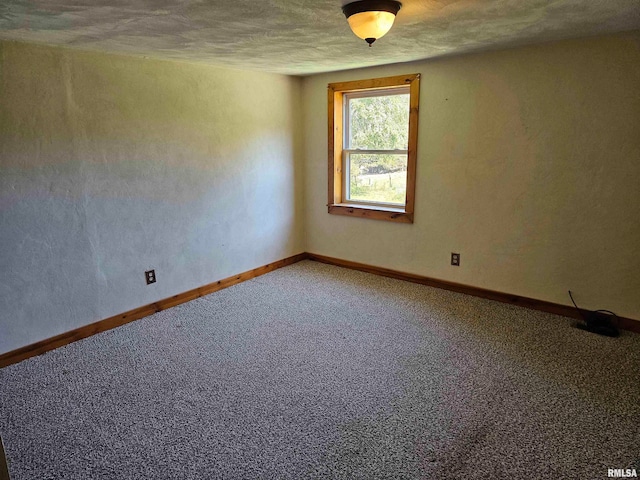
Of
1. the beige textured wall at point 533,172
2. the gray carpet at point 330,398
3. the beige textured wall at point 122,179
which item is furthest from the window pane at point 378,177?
the gray carpet at point 330,398

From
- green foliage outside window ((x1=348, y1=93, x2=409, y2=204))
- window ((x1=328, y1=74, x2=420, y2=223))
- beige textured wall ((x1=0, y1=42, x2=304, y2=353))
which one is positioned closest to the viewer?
beige textured wall ((x1=0, y1=42, x2=304, y2=353))

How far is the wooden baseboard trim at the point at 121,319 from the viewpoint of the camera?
274cm

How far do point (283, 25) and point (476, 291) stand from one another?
9.03 ft

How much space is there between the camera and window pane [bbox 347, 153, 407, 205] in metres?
4.15

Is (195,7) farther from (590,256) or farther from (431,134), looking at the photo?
(590,256)

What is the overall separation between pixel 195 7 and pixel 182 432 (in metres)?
2.06

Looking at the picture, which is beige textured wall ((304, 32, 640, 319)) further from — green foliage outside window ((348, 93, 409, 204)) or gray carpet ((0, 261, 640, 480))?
gray carpet ((0, 261, 640, 480))

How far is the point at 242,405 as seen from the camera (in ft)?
7.34

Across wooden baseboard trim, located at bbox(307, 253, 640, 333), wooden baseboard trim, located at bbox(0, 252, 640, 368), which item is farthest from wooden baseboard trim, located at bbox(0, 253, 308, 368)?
wooden baseboard trim, located at bbox(307, 253, 640, 333)

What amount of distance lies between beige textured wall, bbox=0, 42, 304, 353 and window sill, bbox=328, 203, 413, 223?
73 cm

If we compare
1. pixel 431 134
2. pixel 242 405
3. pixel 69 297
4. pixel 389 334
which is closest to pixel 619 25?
pixel 431 134

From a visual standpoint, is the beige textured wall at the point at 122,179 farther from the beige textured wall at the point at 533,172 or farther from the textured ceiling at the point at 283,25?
the beige textured wall at the point at 533,172

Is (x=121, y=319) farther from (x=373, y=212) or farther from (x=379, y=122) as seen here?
(x=379, y=122)

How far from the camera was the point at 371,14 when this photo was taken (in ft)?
6.35
